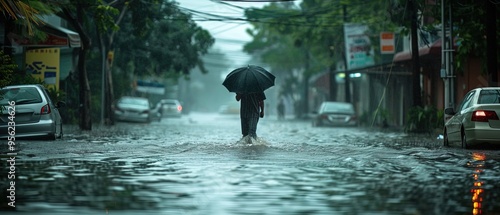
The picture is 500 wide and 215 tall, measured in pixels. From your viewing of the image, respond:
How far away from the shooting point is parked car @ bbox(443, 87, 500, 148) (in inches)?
765

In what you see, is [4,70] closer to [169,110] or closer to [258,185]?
[258,185]

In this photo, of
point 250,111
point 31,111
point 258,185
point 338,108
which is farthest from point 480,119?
point 338,108

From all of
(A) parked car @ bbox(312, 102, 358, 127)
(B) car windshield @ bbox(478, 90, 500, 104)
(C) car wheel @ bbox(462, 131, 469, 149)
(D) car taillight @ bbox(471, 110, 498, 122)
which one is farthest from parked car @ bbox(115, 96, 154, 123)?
(D) car taillight @ bbox(471, 110, 498, 122)

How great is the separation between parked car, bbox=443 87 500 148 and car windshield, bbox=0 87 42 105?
1020cm

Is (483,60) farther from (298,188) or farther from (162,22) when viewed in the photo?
(162,22)

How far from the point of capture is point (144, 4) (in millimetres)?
38406

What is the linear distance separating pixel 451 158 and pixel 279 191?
7473mm

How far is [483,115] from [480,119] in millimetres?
107

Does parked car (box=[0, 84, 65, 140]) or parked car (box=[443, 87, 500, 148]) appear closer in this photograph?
parked car (box=[443, 87, 500, 148])

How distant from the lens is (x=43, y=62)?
37469 mm

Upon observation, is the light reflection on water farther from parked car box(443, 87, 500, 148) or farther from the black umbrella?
the black umbrella

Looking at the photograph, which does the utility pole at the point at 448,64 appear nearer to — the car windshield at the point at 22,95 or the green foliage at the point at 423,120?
the green foliage at the point at 423,120

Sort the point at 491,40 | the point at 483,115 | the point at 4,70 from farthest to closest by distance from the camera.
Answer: the point at 491,40 → the point at 483,115 → the point at 4,70

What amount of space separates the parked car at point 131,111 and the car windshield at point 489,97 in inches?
1248
